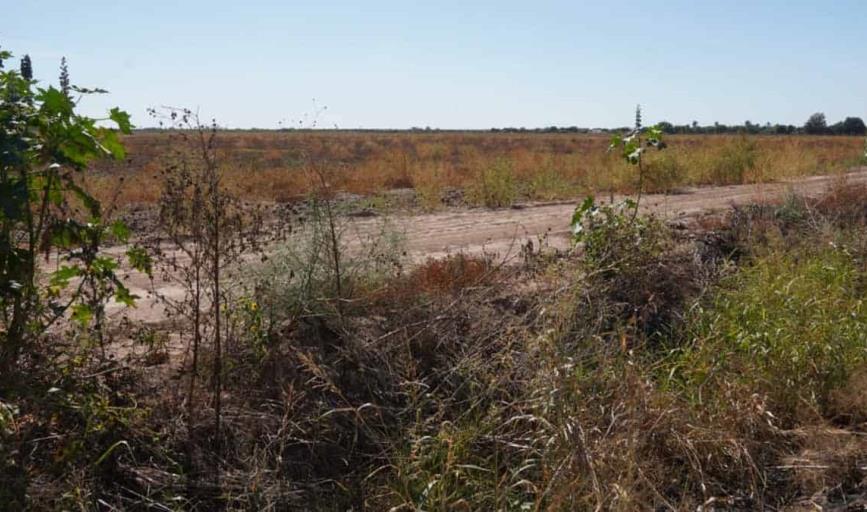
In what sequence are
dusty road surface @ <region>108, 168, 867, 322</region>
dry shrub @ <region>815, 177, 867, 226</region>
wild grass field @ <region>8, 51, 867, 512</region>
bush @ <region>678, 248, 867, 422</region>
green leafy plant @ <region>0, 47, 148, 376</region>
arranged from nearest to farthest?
green leafy plant @ <region>0, 47, 148, 376</region>
wild grass field @ <region>8, 51, 867, 512</region>
bush @ <region>678, 248, 867, 422</region>
dusty road surface @ <region>108, 168, 867, 322</region>
dry shrub @ <region>815, 177, 867, 226</region>

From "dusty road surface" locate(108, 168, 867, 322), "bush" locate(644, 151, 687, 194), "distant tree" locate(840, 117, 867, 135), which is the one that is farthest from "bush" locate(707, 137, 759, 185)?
"distant tree" locate(840, 117, 867, 135)

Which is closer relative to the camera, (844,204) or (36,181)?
(36,181)

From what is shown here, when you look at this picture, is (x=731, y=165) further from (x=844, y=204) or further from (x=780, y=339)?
(x=780, y=339)

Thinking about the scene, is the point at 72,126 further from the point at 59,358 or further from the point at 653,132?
the point at 653,132

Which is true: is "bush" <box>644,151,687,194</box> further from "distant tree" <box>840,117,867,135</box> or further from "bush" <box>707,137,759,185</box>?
"distant tree" <box>840,117,867,135</box>

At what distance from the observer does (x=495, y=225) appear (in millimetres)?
10766

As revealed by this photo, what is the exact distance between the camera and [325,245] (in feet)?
18.3

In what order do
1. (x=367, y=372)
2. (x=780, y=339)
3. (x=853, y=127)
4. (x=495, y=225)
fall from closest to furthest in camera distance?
(x=367, y=372), (x=780, y=339), (x=495, y=225), (x=853, y=127)

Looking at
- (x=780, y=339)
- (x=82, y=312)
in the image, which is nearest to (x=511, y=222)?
(x=780, y=339)

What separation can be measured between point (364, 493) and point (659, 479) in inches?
63.0

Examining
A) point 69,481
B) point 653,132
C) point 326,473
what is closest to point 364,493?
point 326,473

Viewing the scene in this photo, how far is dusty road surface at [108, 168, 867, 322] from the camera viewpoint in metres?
7.14

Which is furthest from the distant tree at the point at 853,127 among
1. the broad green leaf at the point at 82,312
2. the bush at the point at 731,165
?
the broad green leaf at the point at 82,312

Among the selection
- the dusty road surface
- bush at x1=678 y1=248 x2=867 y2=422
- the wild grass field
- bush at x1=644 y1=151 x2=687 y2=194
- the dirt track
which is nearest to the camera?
the wild grass field
